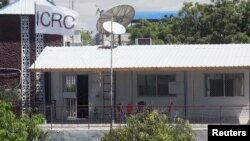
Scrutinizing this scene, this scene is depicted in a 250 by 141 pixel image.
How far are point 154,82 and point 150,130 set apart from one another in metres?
11.4

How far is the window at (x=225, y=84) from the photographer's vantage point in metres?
26.2

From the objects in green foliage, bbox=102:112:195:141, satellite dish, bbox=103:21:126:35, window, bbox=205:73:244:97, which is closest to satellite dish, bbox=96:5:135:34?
satellite dish, bbox=103:21:126:35

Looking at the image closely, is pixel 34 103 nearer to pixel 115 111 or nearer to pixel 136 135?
pixel 115 111

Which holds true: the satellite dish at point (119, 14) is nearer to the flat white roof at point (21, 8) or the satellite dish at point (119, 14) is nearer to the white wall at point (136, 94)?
the white wall at point (136, 94)

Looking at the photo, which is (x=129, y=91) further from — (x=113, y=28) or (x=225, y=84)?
(x=225, y=84)

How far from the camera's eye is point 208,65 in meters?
25.0

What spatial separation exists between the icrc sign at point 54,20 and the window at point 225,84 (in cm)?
627

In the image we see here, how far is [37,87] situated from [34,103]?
141 cm

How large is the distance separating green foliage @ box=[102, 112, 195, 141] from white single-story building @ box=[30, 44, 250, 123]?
9674 mm

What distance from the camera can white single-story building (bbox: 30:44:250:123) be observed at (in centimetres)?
2566

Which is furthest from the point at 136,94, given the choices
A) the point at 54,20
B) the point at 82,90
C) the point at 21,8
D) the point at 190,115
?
the point at 21,8

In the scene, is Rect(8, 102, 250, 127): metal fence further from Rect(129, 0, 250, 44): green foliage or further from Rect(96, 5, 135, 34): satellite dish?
Rect(129, 0, 250, 44): green foliage

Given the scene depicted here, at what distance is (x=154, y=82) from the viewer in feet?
88.2

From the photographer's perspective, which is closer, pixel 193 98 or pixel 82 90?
pixel 193 98
